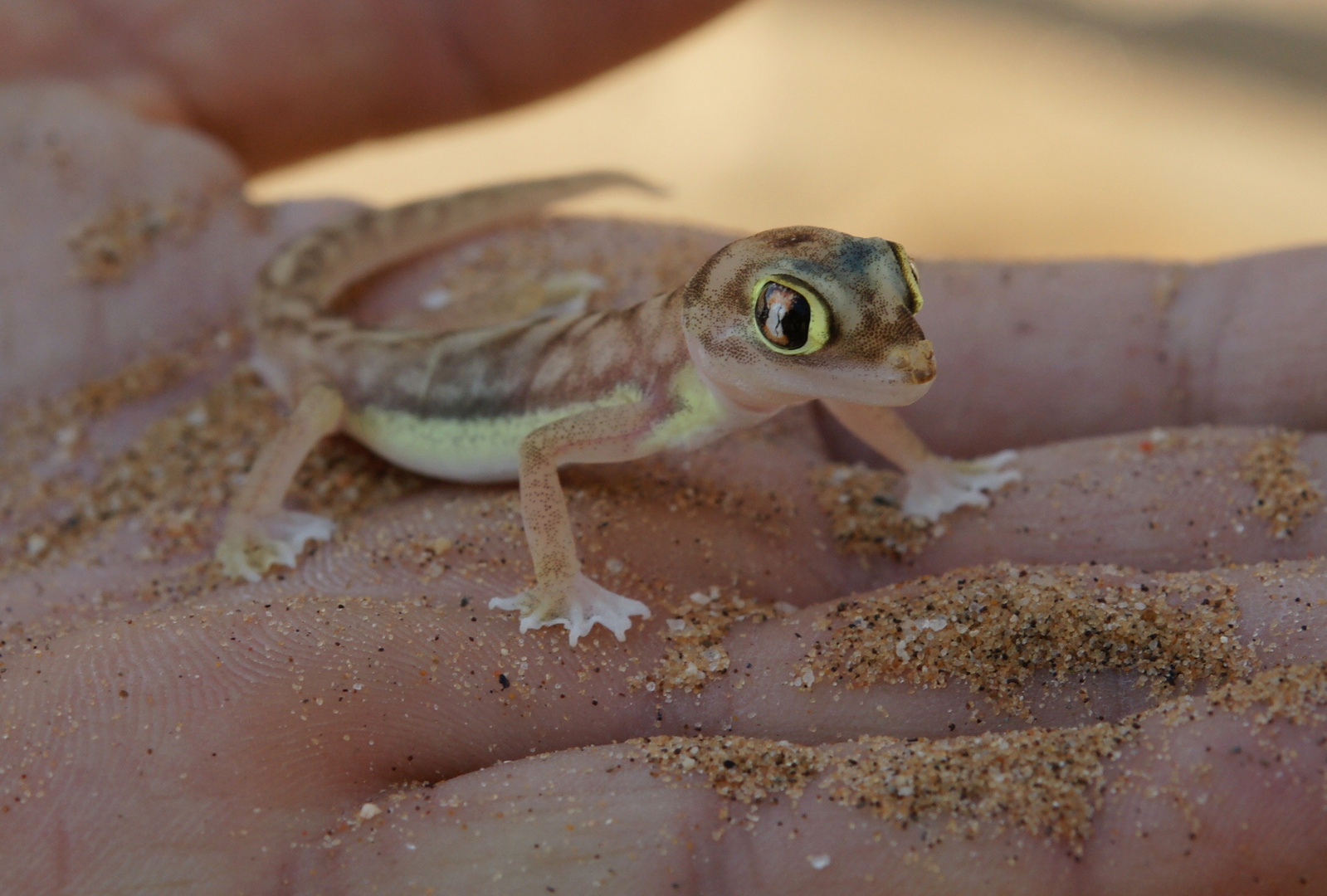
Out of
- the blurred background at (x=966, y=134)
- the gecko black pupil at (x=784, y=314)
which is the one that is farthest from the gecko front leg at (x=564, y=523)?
the blurred background at (x=966, y=134)

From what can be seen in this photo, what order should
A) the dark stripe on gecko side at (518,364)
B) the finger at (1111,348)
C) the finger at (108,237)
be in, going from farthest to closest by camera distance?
the finger at (108,237)
the finger at (1111,348)
the dark stripe on gecko side at (518,364)

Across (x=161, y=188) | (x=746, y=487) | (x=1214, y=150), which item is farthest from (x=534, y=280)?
(x=1214, y=150)

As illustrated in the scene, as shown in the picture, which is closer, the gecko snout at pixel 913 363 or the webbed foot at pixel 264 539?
the gecko snout at pixel 913 363

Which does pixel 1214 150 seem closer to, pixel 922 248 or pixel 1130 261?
pixel 922 248

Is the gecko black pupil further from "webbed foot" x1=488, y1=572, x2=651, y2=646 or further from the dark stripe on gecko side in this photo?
"webbed foot" x1=488, y1=572, x2=651, y2=646

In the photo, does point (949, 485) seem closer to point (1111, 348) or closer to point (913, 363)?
point (1111, 348)

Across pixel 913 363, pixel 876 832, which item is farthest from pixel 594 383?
pixel 876 832

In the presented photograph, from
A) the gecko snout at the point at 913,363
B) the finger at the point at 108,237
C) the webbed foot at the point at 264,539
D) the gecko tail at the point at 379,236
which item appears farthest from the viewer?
the finger at the point at 108,237

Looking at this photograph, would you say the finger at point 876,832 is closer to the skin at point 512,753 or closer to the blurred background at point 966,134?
the skin at point 512,753

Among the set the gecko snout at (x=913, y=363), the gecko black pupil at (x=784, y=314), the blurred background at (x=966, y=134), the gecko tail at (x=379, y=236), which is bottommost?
the blurred background at (x=966, y=134)
